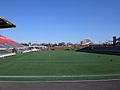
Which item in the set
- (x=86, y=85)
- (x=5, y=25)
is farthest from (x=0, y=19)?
(x=86, y=85)

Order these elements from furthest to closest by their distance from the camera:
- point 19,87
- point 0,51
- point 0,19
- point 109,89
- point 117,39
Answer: point 117,39
point 0,51
point 19,87
point 109,89
point 0,19

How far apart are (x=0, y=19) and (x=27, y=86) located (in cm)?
401

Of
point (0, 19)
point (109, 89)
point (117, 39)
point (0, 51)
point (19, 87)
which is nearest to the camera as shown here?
point (0, 19)

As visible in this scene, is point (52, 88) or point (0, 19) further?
point (52, 88)

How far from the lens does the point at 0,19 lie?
458 inches

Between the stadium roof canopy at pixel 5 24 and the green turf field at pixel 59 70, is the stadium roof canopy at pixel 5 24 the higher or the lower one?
the higher one

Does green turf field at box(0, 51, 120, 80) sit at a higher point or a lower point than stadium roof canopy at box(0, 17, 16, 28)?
lower

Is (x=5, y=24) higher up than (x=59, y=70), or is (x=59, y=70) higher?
(x=5, y=24)

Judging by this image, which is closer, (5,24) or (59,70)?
(5,24)

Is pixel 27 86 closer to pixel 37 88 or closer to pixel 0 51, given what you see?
pixel 37 88

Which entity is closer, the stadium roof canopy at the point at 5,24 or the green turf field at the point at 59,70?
the stadium roof canopy at the point at 5,24

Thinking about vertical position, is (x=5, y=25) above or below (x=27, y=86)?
above

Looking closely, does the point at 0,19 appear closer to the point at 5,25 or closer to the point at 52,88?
the point at 5,25

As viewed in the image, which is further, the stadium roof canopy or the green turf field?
the green turf field
